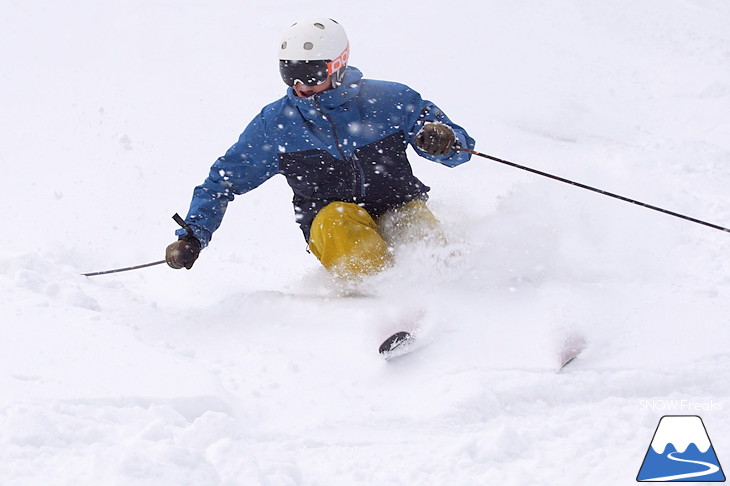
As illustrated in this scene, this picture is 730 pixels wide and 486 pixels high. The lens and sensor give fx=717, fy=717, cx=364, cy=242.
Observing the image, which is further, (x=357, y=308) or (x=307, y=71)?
A: (x=307, y=71)

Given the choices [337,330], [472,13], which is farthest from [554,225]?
[472,13]

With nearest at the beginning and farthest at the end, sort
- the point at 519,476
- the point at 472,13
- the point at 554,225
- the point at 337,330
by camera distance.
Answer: the point at 519,476 → the point at 337,330 → the point at 554,225 → the point at 472,13

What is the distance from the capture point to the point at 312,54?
3639 millimetres

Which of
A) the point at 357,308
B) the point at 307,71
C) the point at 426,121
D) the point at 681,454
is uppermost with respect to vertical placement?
the point at 307,71

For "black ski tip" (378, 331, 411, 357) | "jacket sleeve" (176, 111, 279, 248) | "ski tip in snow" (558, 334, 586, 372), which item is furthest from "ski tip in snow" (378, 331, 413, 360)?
"jacket sleeve" (176, 111, 279, 248)

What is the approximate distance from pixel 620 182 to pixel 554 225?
2020 millimetres

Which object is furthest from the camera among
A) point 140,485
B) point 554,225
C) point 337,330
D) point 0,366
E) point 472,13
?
point 472,13

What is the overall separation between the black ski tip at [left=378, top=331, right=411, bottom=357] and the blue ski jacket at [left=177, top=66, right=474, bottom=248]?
3.68 ft

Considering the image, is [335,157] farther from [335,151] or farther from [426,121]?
[426,121]

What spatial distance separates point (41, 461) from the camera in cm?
204

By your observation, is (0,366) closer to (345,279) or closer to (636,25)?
(345,279)

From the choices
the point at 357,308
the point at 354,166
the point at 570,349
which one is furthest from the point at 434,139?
the point at 570,349

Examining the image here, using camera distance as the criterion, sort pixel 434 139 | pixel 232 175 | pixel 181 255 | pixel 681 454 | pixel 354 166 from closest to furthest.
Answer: pixel 681 454 < pixel 434 139 < pixel 181 255 < pixel 354 166 < pixel 232 175

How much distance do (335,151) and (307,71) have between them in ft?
1.48
